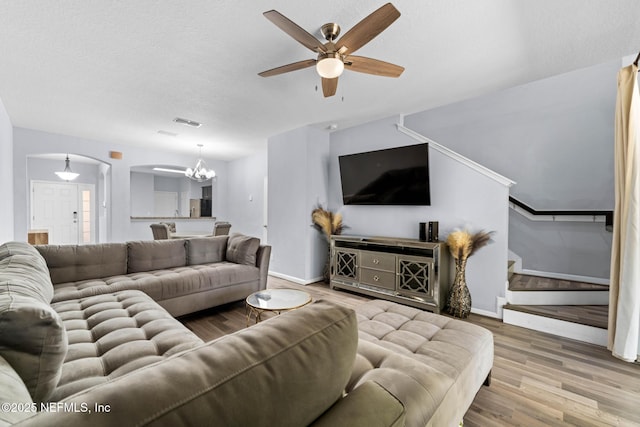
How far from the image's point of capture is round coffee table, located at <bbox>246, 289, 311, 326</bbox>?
6.89 feet

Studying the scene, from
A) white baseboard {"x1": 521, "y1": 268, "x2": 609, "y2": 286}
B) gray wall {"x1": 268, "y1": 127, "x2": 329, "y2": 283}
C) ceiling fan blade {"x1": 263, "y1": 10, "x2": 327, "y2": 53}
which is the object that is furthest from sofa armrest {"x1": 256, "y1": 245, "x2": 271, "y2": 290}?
white baseboard {"x1": 521, "y1": 268, "x2": 609, "y2": 286}

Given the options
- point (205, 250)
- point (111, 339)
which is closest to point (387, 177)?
point (205, 250)

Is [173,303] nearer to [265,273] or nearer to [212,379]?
[265,273]

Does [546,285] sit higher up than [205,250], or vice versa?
[205,250]

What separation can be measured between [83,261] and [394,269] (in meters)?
3.34

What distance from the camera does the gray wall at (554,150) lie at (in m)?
3.33

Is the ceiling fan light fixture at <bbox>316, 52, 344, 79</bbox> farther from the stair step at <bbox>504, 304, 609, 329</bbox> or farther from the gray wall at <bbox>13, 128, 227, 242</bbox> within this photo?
the gray wall at <bbox>13, 128, 227, 242</bbox>

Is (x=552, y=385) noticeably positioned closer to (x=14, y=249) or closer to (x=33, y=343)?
(x=33, y=343)

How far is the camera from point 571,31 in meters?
2.02

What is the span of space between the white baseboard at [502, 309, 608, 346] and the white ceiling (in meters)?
2.41

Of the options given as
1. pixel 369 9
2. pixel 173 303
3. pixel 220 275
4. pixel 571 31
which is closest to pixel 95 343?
pixel 173 303

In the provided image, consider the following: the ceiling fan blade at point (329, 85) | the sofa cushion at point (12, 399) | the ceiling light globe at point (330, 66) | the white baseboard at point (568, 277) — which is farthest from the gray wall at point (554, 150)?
the sofa cushion at point (12, 399)

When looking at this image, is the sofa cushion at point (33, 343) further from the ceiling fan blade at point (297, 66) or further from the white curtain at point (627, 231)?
the white curtain at point (627, 231)

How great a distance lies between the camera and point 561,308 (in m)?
2.82
